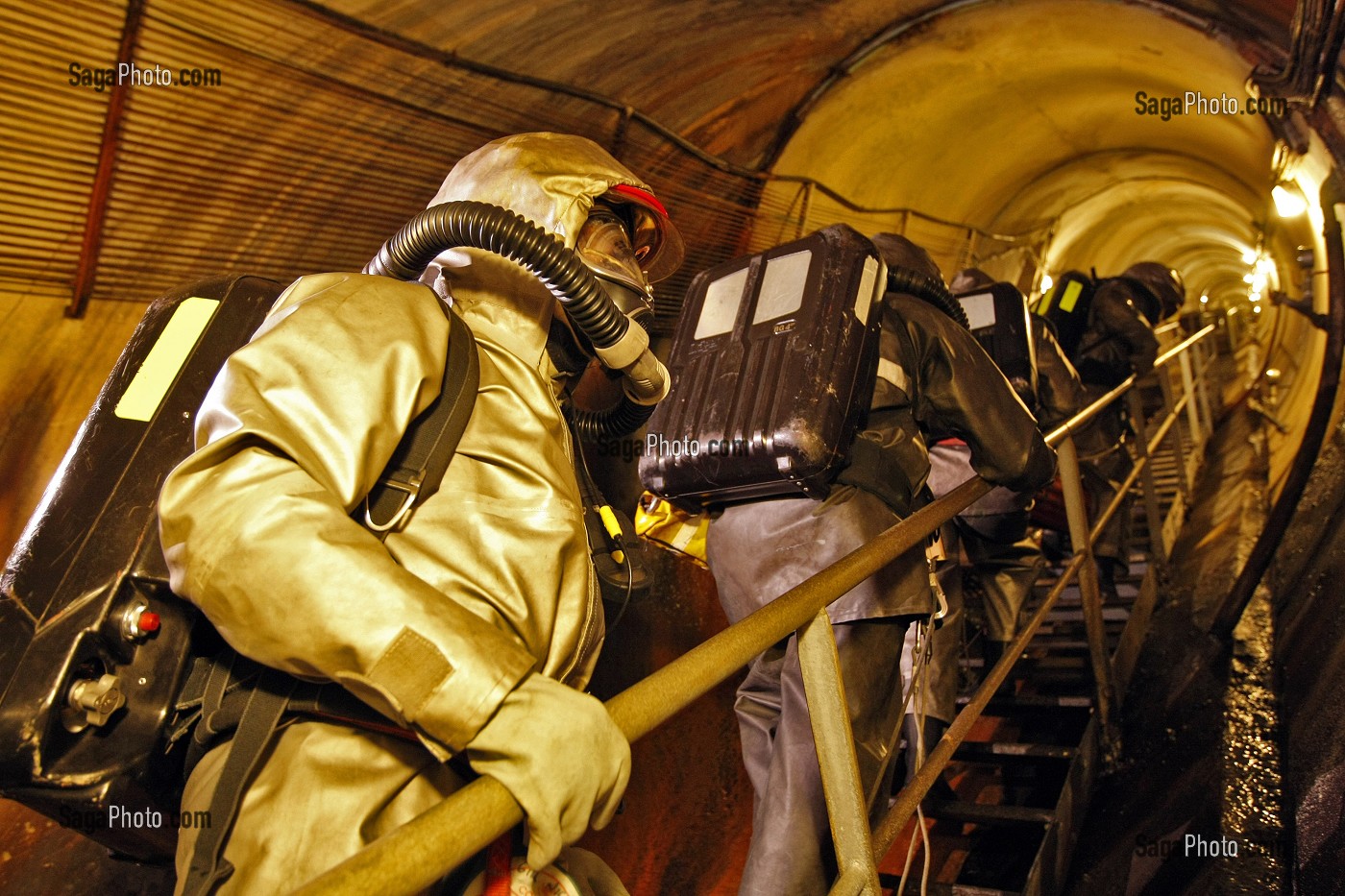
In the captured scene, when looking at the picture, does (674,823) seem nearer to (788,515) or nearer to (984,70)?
(788,515)

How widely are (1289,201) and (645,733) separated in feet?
20.2

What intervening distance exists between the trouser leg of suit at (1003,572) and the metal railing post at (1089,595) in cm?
60

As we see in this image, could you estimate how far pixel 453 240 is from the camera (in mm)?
1633

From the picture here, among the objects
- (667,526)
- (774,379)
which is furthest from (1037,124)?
(774,379)

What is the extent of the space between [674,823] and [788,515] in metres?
1.99

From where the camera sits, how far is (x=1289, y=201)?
5492 mm

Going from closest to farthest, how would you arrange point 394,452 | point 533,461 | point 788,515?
point 394,452
point 533,461
point 788,515

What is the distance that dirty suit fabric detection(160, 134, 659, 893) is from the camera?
114 centimetres

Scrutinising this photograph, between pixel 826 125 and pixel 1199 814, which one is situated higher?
pixel 826 125

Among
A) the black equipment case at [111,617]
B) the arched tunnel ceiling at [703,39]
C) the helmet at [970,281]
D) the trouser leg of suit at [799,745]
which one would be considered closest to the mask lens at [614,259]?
the black equipment case at [111,617]

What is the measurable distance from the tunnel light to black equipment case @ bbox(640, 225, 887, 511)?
13.6ft

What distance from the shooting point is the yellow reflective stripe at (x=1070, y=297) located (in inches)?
222

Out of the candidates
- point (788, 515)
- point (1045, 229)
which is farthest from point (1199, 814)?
Answer: point (1045, 229)

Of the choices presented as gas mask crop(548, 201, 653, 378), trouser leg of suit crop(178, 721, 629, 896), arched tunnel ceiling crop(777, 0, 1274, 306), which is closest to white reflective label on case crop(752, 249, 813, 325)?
gas mask crop(548, 201, 653, 378)
